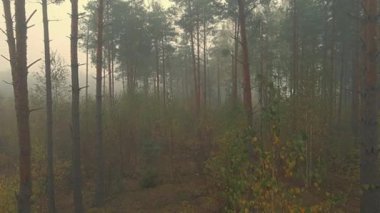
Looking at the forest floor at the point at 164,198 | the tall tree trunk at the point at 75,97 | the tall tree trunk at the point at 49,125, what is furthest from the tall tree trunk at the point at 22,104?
the tall tree trunk at the point at 49,125

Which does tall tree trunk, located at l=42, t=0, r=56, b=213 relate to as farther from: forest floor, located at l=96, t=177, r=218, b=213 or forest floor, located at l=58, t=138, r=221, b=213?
forest floor, located at l=96, t=177, r=218, b=213

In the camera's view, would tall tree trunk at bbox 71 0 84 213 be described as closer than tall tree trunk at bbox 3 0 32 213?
No

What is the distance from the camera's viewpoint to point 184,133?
24547 mm

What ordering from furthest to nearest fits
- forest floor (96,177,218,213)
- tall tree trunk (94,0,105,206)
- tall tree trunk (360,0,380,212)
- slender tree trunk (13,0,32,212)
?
tall tree trunk (94,0,105,206) → forest floor (96,177,218,213) → slender tree trunk (13,0,32,212) → tall tree trunk (360,0,380,212)

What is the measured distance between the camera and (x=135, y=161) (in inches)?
820

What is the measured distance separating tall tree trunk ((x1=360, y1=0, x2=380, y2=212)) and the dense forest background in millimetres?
19

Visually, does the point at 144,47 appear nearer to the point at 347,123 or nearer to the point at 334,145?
the point at 347,123

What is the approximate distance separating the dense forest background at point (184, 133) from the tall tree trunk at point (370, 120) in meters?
0.02

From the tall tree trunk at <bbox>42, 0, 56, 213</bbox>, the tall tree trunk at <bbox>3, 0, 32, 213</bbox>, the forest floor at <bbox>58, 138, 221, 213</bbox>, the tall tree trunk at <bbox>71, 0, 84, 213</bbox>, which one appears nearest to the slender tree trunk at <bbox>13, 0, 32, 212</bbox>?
the tall tree trunk at <bbox>3, 0, 32, 213</bbox>

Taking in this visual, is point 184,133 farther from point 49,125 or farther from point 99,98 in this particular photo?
point 49,125

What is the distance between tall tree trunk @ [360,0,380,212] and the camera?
7.48 metres

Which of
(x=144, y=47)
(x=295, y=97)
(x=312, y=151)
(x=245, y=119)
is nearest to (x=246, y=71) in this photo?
(x=295, y=97)

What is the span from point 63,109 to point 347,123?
621 inches

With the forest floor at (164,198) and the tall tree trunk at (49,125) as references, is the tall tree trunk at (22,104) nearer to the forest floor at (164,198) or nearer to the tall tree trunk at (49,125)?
the forest floor at (164,198)
